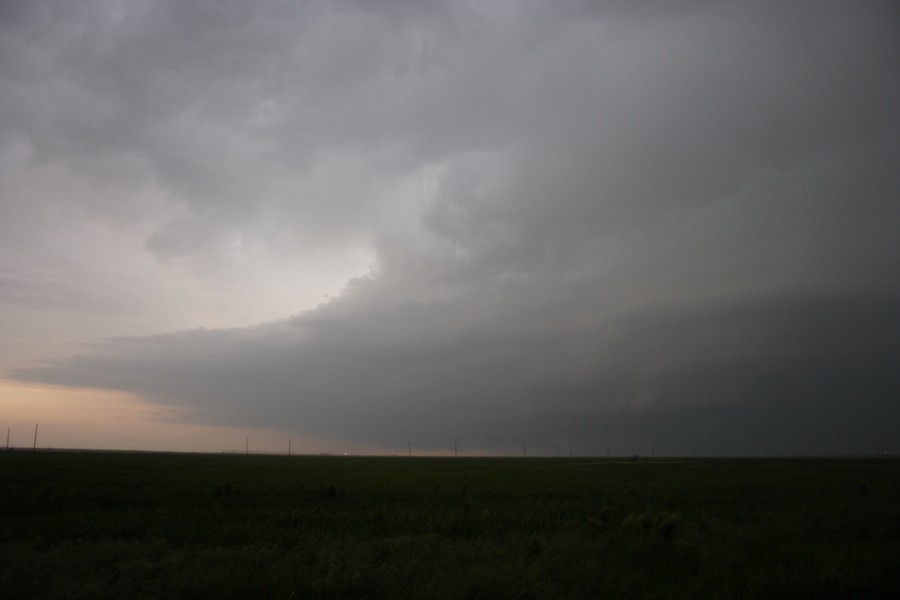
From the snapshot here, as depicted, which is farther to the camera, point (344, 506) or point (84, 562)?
point (344, 506)

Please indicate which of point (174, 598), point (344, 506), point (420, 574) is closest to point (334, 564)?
point (420, 574)

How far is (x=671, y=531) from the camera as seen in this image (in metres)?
19.7

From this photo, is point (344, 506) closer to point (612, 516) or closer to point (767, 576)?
point (612, 516)

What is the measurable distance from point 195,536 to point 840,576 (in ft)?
60.8

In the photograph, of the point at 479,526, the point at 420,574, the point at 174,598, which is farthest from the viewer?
the point at 479,526

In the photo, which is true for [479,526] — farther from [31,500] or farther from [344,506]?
[31,500]

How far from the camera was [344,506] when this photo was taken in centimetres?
2930

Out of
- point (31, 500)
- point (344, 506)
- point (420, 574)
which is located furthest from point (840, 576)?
point (31, 500)

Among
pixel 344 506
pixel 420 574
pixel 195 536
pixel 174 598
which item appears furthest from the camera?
pixel 344 506

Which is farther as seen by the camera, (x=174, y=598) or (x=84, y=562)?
(x=84, y=562)

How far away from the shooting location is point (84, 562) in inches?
548

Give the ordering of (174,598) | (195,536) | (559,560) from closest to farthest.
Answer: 1. (174,598)
2. (559,560)
3. (195,536)

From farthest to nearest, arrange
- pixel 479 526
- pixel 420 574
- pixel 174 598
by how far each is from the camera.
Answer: pixel 479 526 < pixel 420 574 < pixel 174 598

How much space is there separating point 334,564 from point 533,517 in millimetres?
12896
